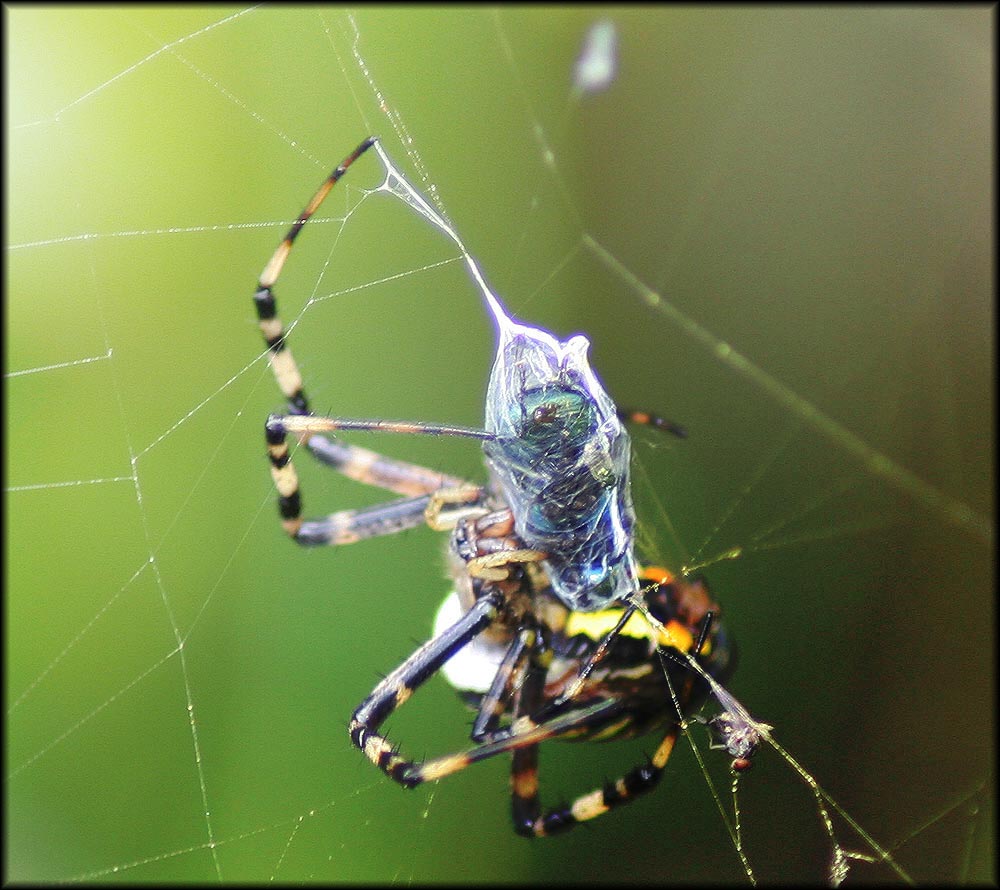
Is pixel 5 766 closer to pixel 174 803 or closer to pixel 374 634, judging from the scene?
pixel 174 803

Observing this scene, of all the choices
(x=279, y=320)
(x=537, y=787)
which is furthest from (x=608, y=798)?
(x=279, y=320)

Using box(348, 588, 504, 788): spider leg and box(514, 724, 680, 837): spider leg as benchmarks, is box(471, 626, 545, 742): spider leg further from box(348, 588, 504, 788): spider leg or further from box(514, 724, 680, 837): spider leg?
box(514, 724, 680, 837): spider leg

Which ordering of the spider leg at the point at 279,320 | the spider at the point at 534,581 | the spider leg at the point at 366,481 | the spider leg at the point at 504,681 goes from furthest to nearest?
1. the spider leg at the point at 366,481
2. the spider leg at the point at 504,681
3. the spider leg at the point at 279,320
4. the spider at the point at 534,581

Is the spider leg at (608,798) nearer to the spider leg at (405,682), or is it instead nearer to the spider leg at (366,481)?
the spider leg at (405,682)

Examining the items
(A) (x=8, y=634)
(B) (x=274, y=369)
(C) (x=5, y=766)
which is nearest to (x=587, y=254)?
(B) (x=274, y=369)

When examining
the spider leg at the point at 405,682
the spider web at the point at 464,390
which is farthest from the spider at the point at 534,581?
the spider web at the point at 464,390

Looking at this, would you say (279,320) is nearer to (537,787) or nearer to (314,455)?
(314,455)
